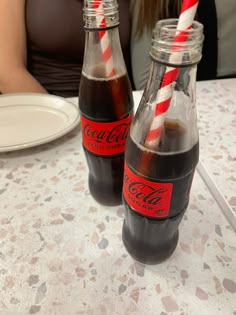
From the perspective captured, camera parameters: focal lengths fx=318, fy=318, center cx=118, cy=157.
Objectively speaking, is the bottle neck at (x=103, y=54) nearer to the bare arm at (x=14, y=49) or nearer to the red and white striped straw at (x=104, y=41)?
the red and white striped straw at (x=104, y=41)

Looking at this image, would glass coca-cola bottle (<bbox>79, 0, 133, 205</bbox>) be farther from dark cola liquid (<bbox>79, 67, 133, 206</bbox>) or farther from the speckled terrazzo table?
the speckled terrazzo table

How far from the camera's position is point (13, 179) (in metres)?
0.57

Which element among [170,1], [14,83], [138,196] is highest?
[170,1]

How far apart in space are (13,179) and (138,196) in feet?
0.95

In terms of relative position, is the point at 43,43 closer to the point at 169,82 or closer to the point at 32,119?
the point at 32,119

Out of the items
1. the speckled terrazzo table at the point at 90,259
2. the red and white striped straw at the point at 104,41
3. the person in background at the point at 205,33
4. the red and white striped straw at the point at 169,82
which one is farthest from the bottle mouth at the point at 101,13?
the person in background at the point at 205,33

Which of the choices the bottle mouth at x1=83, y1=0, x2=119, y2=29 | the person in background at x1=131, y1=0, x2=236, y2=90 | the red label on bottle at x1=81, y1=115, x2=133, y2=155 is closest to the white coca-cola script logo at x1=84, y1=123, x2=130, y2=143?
the red label on bottle at x1=81, y1=115, x2=133, y2=155

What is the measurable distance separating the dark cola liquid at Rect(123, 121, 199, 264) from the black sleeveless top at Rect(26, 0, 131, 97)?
71cm

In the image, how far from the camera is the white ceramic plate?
0.63 meters

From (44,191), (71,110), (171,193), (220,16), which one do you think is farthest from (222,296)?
(220,16)

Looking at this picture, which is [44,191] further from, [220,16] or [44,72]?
[220,16]

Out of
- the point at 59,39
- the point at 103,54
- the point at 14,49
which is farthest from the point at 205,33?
the point at 103,54

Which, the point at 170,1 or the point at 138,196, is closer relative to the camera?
the point at 138,196

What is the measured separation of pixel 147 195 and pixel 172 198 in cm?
3
